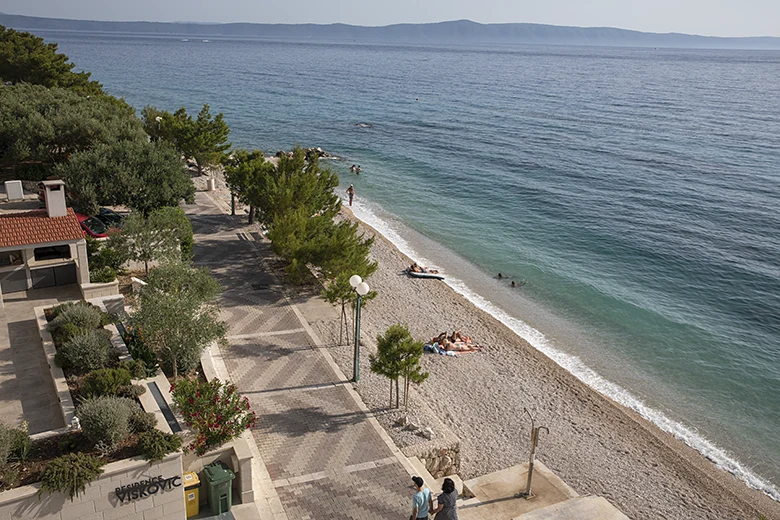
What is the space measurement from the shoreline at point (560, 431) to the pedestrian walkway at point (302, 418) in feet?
2.82

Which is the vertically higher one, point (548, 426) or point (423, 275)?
point (423, 275)

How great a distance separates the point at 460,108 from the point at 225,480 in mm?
88621

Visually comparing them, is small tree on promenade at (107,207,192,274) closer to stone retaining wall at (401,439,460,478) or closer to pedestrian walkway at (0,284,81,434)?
pedestrian walkway at (0,284,81,434)

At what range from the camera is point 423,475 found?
13703 millimetres

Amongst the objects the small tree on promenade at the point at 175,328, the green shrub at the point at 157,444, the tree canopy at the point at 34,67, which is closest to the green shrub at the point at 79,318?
the small tree on promenade at the point at 175,328

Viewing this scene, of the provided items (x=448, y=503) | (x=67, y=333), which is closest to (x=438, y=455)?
(x=448, y=503)

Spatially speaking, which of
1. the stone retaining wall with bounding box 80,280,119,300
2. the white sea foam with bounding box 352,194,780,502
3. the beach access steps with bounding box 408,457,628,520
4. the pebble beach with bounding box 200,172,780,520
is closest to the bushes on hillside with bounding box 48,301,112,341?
the stone retaining wall with bounding box 80,280,119,300

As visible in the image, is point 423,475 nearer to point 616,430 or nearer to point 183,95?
point 616,430

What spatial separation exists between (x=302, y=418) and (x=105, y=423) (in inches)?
226

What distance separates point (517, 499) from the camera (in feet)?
44.9

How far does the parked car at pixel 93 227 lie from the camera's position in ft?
79.1

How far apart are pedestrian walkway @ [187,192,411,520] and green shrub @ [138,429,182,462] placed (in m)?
2.67

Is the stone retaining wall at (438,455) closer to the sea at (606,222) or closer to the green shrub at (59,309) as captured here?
the green shrub at (59,309)

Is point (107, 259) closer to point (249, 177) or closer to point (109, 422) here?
point (249, 177)
